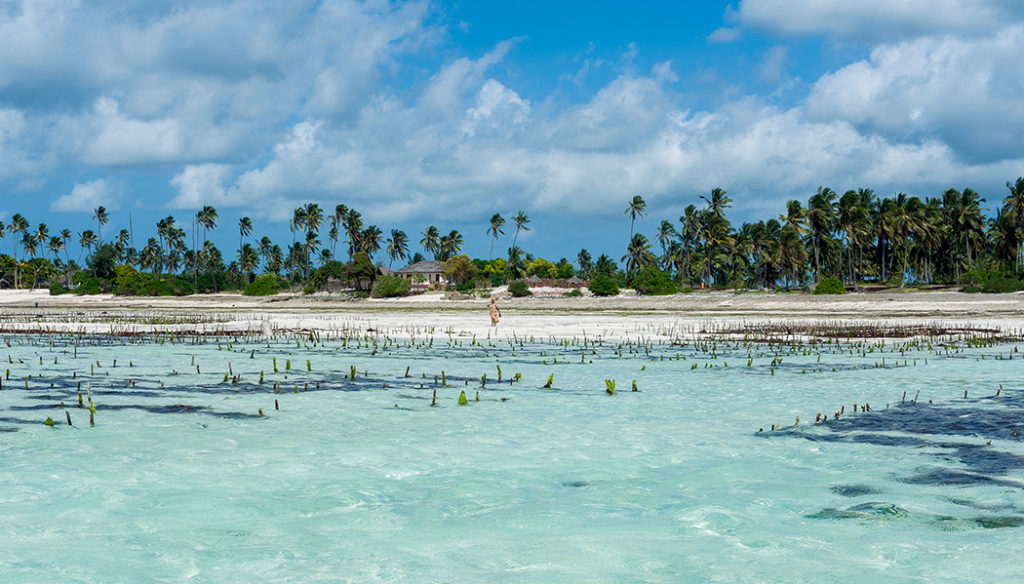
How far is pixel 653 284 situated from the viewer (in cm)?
9856

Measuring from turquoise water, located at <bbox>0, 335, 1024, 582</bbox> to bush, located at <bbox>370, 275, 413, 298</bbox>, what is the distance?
8648 cm

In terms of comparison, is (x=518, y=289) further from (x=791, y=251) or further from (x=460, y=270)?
(x=791, y=251)

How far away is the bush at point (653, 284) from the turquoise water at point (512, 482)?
77703mm

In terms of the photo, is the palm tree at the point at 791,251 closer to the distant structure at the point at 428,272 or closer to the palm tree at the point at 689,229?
the palm tree at the point at 689,229

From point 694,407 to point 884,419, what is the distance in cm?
360

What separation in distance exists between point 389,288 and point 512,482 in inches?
3847

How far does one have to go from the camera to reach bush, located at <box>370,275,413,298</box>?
107m

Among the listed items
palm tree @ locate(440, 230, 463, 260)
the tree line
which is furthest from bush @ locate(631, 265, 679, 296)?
palm tree @ locate(440, 230, 463, 260)

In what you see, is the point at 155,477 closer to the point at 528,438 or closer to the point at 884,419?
the point at 528,438

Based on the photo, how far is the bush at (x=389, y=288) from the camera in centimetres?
10712

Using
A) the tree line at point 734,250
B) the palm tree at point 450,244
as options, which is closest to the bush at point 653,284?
the tree line at point 734,250

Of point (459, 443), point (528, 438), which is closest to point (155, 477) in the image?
point (459, 443)

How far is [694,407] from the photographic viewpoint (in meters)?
16.7

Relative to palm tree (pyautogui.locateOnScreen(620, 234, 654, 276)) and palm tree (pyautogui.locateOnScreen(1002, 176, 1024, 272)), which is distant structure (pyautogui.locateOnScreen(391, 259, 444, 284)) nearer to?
palm tree (pyautogui.locateOnScreen(620, 234, 654, 276))
